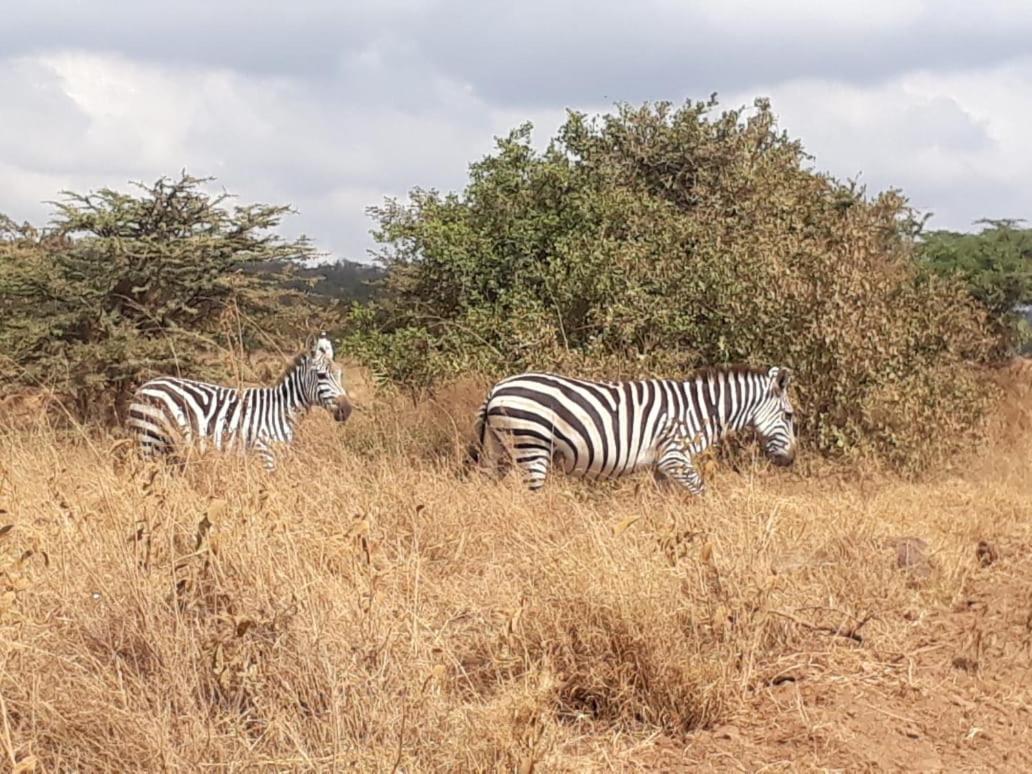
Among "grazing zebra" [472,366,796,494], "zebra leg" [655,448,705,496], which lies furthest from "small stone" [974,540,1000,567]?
"zebra leg" [655,448,705,496]

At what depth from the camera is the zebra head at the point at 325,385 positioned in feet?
29.6

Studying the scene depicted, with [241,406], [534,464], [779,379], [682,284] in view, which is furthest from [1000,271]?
[241,406]

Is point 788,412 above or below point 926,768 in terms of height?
above

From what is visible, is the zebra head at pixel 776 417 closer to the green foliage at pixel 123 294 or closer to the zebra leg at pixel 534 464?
the zebra leg at pixel 534 464

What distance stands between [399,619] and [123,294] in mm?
8967

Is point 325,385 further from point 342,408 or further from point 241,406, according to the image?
point 241,406

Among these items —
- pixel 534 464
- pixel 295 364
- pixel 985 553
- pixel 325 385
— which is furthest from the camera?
pixel 295 364

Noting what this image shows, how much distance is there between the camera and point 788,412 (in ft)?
28.6

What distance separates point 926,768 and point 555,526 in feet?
8.23

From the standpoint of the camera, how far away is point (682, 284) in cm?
1009

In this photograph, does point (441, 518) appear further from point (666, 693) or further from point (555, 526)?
point (666, 693)

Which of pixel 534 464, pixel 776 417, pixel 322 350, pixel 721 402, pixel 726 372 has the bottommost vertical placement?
pixel 534 464

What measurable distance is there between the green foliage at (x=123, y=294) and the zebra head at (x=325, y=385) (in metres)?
2.41

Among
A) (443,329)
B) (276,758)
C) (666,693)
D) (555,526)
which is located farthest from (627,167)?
(276,758)
